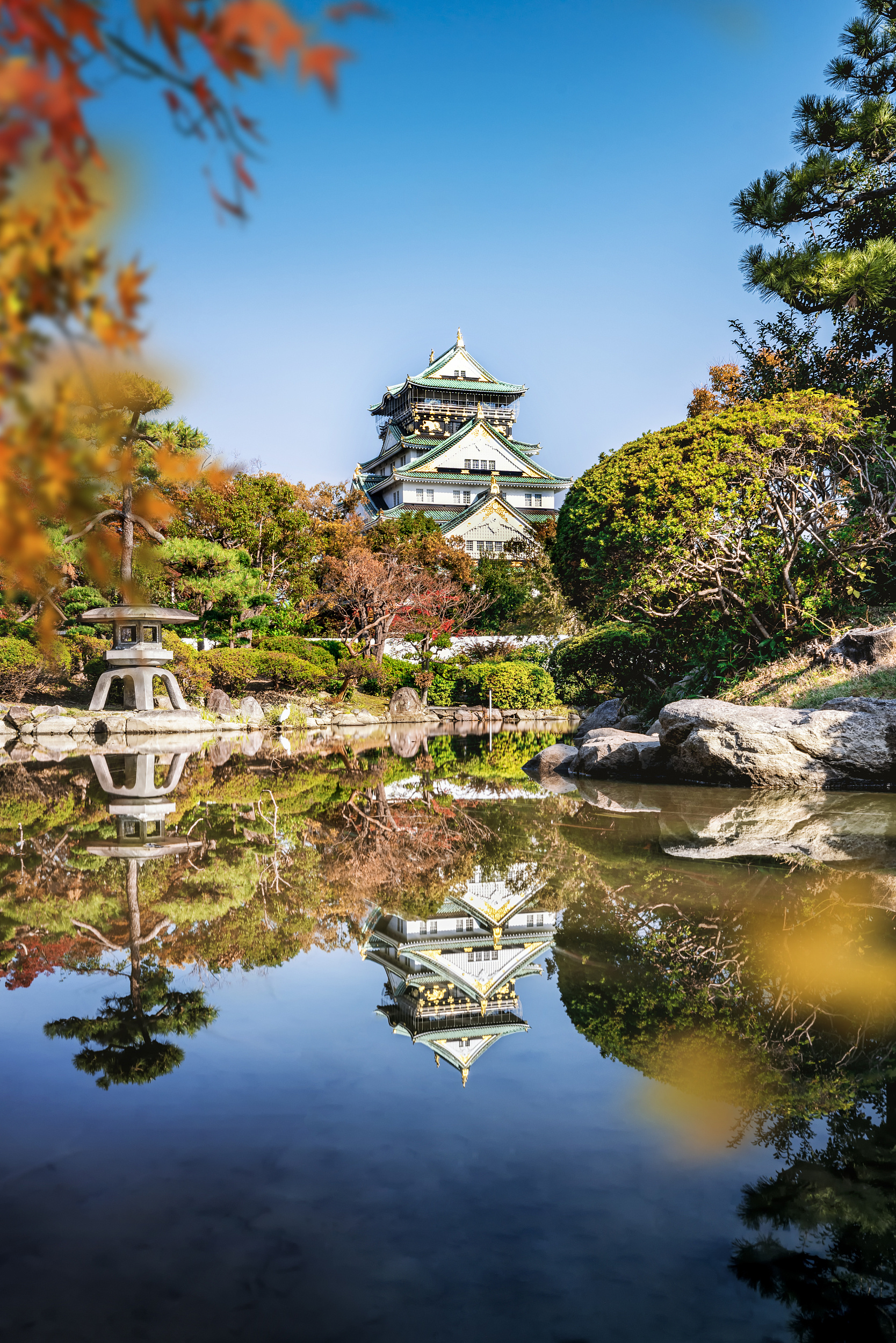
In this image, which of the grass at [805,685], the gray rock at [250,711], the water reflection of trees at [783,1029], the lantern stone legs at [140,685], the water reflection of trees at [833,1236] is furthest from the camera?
the gray rock at [250,711]

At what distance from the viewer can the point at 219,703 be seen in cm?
2147

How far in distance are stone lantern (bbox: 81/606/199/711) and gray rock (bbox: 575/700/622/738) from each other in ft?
28.1

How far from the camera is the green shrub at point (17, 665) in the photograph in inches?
752

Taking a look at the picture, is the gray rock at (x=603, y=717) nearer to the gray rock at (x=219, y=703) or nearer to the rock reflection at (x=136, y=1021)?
the gray rock at (x=219, y=703)

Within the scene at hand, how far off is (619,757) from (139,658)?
11.0 metres

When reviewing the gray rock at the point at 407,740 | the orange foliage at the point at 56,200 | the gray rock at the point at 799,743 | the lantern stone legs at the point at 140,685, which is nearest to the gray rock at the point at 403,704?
the gray rock at the point at 407,740

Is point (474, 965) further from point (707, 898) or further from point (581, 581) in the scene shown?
point (581, 581)

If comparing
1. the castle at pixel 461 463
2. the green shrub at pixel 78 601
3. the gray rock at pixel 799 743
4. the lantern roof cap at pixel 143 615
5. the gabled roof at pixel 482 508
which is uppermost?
the castle at pixel 461 463

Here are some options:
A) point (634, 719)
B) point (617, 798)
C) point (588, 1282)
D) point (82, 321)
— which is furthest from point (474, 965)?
point (634, 719)

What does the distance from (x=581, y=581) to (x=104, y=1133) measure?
47.8 ft

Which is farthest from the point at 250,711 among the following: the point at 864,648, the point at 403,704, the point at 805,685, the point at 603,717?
the point at 864,648

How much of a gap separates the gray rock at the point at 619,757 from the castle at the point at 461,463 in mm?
27372

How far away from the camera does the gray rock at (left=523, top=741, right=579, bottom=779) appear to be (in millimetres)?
12883

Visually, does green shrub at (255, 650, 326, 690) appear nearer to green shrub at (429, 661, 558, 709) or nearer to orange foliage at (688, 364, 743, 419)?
green shrub at (429, 661, 558, 709)
